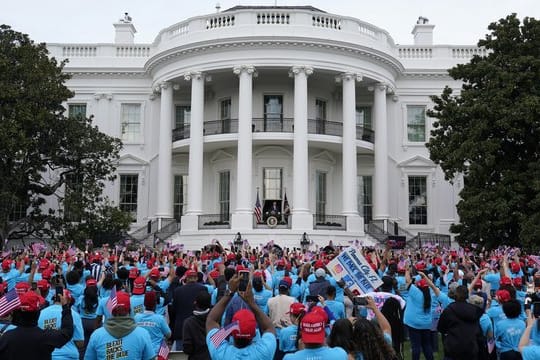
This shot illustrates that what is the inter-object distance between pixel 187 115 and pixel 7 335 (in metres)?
28.5

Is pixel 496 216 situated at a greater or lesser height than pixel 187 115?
lesser

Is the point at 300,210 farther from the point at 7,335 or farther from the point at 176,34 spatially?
the point at 7,335

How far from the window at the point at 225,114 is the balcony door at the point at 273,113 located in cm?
192

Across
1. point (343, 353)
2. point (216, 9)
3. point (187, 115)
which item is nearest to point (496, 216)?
point (187, 115)

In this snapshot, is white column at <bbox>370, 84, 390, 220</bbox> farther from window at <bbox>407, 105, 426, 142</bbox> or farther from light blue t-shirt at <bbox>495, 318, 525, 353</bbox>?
light blue t-shirt at <bbox>495, 318, 525, 353</bbox>

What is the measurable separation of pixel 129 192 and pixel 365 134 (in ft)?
42.3

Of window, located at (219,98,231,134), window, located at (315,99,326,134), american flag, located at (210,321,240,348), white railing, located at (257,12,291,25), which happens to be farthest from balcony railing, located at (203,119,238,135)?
american flag, located at (210,321,240,348)

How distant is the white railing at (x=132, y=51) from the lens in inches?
1337

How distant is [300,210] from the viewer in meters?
27.0

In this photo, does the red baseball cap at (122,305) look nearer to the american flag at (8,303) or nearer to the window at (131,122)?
the american flag at (8,303)

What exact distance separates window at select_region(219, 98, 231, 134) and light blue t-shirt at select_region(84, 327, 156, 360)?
25.7 m

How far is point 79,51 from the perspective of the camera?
1344 inches

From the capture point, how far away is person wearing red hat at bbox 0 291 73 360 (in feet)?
16.0

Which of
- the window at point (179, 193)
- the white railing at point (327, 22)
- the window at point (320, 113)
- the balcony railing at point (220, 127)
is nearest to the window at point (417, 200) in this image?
the window at point (320, 113)
